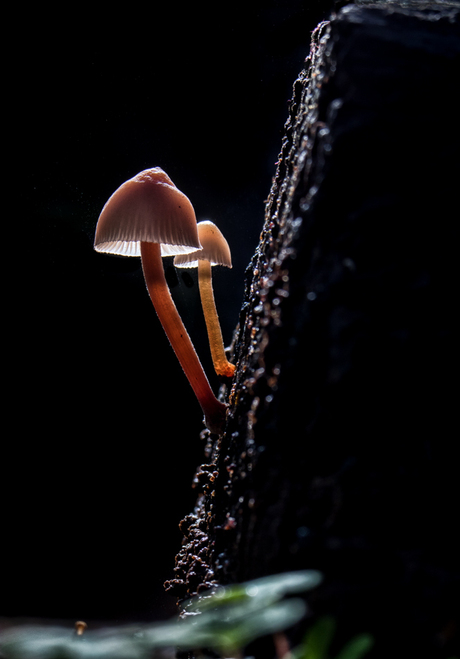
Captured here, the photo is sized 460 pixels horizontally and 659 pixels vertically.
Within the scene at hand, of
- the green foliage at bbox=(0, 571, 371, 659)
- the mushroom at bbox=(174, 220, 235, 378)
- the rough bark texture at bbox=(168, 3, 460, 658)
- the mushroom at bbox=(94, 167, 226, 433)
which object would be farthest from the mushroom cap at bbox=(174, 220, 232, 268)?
the green foliage at bbox=(0, 571, 371, 659)

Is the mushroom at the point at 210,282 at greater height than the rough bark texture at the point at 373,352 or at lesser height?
greater

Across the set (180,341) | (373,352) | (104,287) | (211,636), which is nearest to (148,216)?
(180,341)

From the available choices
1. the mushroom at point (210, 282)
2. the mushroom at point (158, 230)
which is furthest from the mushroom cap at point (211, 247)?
the mushroom at point (158, 230)

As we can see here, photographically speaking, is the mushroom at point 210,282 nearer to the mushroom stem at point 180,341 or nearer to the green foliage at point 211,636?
the mushroom stem at point 180,341

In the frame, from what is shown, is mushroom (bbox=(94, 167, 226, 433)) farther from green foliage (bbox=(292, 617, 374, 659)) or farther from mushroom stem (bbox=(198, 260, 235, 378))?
green foliage (bbox=(292, 617, 374, 659))

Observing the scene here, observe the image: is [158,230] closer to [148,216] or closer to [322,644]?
[148,216]

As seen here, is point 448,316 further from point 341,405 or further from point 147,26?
point 147,26
